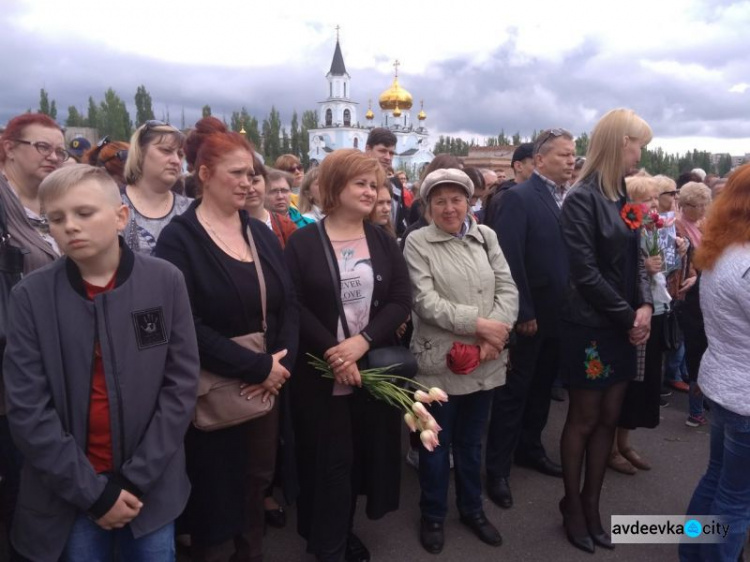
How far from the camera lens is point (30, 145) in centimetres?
273

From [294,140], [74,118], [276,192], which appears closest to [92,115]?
[74,118]

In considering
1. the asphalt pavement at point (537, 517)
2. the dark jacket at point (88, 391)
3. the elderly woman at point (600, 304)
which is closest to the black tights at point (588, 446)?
the elderly woman at point (600, 304)

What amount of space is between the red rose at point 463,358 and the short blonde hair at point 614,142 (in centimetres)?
116

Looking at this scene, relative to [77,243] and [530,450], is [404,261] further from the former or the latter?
[530,450]

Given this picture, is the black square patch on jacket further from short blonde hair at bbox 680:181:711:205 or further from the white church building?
the white church building

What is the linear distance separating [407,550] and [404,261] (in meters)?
1.65

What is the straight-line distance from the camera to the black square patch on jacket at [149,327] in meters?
1.97

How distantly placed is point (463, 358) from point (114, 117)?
68.2 m

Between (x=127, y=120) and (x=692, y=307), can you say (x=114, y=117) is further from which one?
(x=692, y=307)

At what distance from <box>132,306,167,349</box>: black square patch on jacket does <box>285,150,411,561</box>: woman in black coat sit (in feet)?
2.61

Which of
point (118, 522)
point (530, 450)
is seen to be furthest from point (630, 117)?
point (118, 522)

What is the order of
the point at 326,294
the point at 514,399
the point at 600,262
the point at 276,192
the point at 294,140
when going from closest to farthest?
the point at 326,294
the point at 600,262
the point at 514,399
the point at 276,192
the point at 294,140

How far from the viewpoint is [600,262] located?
9.89 ft

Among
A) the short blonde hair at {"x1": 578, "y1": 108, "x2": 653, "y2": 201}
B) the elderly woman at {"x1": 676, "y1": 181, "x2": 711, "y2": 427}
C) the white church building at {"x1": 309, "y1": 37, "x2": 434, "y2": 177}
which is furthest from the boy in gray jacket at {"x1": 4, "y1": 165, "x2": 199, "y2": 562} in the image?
the white church building at {"x1": 309, "y1": 37, "x2": 434, "y2": 177}
